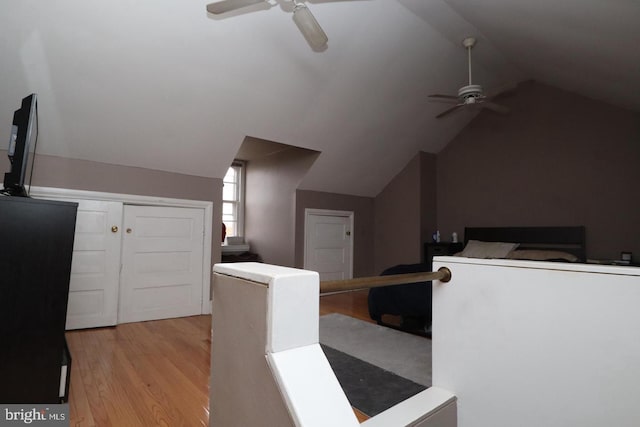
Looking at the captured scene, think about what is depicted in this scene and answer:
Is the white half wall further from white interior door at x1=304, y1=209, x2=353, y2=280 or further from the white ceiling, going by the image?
white interior door at x1=304, y1=209, x2=353, y2=280

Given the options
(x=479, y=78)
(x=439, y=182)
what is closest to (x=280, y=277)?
(x=479, y=78)

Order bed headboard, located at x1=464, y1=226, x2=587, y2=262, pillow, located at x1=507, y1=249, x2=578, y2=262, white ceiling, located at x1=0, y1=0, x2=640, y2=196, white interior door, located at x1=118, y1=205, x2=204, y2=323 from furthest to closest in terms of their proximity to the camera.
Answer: bed headboard, located at x1=464, y1=226, x2=587, y2=262 < pillow, located at x1=507, y1=249, x2=578, y2=262 < white interior door, located at x1=118, y1=205, x2=204, y2=323 < white ceiling, located at x1=0, y1=0, x2=640, y2=196

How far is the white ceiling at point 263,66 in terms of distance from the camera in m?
2.29

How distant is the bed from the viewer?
120 inches

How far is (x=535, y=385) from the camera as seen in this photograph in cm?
98

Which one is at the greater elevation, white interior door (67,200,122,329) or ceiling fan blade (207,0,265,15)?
ceiling fan blade (207,0,265,15)

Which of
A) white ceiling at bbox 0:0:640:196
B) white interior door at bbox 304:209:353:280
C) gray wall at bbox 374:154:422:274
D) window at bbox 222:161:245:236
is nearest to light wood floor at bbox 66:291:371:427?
white ceiling at bbox 0:0:640:196

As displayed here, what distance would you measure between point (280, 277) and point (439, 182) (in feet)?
17.8

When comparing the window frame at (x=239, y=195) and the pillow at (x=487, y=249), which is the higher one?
the window frame at (x=239, y=195)

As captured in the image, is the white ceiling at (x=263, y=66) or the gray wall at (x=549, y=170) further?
the gray wall at (x=549, y=170)

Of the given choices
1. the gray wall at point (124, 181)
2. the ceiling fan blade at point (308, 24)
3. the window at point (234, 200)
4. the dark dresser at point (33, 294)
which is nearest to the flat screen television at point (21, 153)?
the dark dresser at point (33, 294)

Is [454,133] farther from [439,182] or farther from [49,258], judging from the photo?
[49,258]

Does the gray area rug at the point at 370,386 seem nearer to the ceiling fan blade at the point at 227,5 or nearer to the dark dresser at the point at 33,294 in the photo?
the dark dresser at the point at 33,294

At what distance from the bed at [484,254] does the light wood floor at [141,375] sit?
4.75 feet
